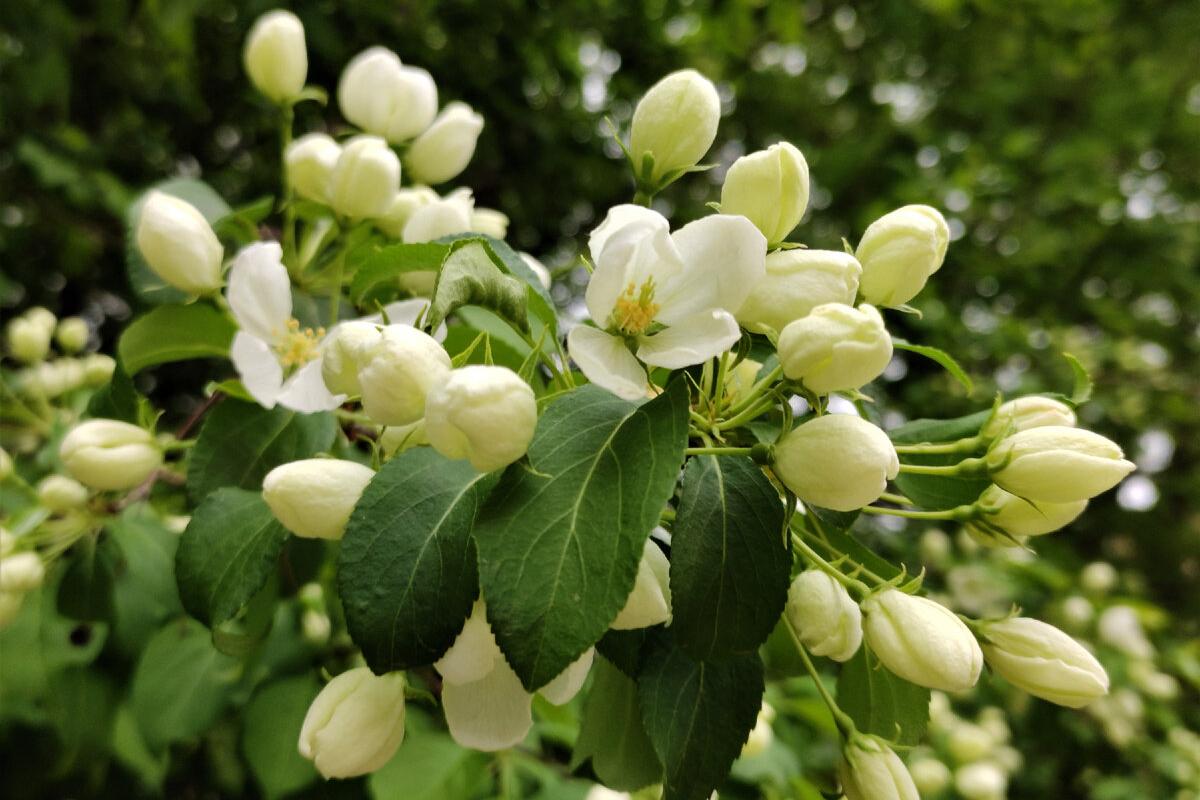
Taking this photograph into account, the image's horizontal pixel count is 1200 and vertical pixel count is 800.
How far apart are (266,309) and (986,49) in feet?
9.66

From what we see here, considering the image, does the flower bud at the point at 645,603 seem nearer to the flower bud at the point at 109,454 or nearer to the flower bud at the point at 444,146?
A: the flower bud at the point at 109,454

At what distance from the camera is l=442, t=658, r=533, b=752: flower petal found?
1.95 ft

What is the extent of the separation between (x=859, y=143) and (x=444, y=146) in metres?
1.69

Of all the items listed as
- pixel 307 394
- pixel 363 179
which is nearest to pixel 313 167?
pixel 363 179

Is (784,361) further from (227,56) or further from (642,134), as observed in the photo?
(227,56)

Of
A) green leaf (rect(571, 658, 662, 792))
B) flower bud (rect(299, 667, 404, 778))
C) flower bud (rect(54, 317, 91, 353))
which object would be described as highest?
flower bud (rect(299, 667, 404, 778))

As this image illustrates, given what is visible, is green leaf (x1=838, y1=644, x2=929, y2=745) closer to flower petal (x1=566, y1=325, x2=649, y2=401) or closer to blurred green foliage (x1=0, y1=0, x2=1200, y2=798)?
flower petal (x1=566, y1=325, x2=649, y2=401)

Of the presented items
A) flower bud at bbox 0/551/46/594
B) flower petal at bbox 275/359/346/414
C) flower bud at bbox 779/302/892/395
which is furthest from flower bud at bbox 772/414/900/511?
flower bud at bbox 0/551/46/594

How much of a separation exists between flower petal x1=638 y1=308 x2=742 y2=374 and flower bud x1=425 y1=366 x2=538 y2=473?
0.08 metres

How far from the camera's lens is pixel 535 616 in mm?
473

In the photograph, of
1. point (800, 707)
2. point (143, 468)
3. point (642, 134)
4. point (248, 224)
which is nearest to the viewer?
point (642, 134)

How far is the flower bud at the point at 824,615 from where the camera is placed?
577 millimetres

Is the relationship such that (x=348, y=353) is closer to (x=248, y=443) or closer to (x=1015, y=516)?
(x=248, y=443)

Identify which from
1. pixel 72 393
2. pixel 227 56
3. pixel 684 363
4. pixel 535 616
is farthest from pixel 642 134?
pixel 227 56
